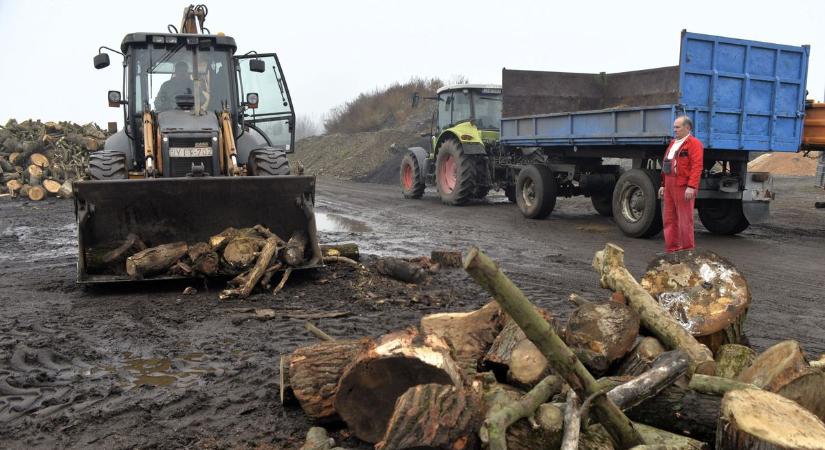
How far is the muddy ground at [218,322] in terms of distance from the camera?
346 cm

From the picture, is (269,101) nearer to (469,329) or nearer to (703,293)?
(469,329)

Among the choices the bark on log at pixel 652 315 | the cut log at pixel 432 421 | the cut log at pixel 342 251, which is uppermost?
the bark on log at pixel 652 315

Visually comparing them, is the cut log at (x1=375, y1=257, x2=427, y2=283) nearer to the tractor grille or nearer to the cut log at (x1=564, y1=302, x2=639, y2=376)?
the tractor grille

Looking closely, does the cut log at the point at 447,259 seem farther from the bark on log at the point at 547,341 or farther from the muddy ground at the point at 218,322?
the bark on log at the point at 547,341

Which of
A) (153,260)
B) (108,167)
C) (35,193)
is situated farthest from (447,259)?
(35,193)

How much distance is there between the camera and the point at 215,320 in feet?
17.7

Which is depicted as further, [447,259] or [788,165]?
[788,165]

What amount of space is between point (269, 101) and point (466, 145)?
23.5 feet

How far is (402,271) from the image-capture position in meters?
6.75

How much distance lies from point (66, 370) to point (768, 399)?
3830 millimetres

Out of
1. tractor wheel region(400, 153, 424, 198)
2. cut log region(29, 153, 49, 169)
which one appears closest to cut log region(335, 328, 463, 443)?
tractor wheel region(400, 153, 424, 198)

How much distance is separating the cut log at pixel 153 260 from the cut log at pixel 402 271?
1925 mm

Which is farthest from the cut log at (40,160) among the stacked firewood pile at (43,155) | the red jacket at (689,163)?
the red jacket at (689,163)

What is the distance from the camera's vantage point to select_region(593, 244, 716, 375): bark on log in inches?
134
